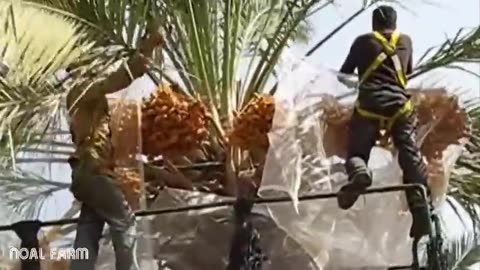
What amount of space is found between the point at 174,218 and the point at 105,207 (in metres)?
0.35

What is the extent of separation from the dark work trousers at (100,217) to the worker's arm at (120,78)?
0.95 feet

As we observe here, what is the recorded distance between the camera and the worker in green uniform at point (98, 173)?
551cm

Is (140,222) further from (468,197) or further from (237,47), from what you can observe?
(468,197)

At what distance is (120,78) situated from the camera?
18.1ft

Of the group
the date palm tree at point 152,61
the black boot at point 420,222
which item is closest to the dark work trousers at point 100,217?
the date palm tree at point 152,61

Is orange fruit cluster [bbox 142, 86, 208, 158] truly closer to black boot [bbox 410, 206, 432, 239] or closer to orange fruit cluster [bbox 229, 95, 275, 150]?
orange fruit cluster [bbox 229, 95, 275, 150]

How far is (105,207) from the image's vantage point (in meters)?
5.55

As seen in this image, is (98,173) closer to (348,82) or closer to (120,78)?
(120,78)

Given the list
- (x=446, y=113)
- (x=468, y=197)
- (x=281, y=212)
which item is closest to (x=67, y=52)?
(x=281, y=212)

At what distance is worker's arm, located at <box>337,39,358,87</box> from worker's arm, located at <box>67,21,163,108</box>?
769 millimetres

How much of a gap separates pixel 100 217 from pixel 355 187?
39.5 inches

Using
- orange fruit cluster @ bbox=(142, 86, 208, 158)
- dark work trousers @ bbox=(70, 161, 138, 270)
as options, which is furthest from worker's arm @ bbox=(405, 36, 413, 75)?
dark work trousers @ bbox=(70, 161, 138, 270)

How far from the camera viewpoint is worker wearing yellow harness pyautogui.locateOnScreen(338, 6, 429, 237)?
572cm

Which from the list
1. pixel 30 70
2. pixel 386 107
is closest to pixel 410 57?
pixel 386 107
